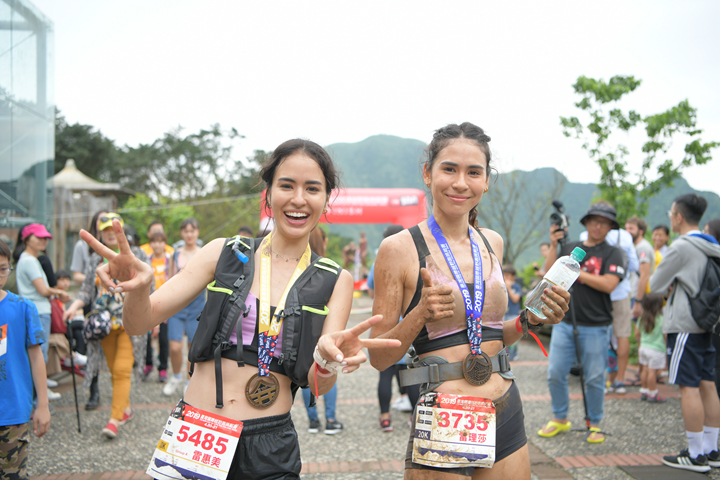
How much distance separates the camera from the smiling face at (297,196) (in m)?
1.94

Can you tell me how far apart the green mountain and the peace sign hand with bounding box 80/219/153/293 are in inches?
565

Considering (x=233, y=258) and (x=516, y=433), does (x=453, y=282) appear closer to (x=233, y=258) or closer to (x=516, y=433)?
(x=516, y=433)

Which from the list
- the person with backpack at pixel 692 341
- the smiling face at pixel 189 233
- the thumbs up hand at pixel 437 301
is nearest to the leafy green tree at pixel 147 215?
the smiling face at pixel 189 233

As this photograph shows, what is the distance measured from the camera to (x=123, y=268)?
5.57 feet

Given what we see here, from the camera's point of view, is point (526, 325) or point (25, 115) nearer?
point (526, 325)

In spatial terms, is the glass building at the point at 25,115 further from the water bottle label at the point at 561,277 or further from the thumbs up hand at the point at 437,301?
the water bottle label at the point at 561,277

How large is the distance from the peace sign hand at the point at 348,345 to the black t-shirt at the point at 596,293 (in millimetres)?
3444

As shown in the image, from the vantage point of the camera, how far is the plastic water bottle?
6.59ft

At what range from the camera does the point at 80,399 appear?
5812 mm

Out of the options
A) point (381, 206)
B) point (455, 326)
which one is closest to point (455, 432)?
point (455, 326)

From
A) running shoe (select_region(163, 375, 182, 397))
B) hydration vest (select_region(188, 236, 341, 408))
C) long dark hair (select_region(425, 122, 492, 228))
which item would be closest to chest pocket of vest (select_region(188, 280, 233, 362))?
hydration vest (select_region(188, 236, 341, 408))

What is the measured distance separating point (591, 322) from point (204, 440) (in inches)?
153

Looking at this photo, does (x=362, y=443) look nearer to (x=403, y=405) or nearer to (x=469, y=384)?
(x=403, y=405)

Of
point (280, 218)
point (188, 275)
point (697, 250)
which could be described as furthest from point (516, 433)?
point (697, 250)
